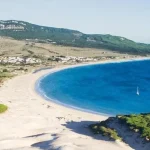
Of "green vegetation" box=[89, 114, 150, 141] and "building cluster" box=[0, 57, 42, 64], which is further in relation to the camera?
"building cluster" box=[0, 57, 42, 64]

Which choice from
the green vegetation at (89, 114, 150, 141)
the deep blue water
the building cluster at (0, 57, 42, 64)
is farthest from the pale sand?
the building cluster at (0, 57, 42, 64)

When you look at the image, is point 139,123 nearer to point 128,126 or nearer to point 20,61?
point 128,126

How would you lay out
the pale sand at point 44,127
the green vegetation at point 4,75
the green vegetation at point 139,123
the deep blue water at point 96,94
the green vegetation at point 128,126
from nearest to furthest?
the pale sand at point 44,127, the green vegetation at point 139,123, the green vegetation at point 128,126, the deep blue water at point 96,94, the green vegetation at point 4,75

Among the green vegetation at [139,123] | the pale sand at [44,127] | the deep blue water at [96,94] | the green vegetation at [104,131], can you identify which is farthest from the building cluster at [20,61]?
the green vegetation at [139,123]

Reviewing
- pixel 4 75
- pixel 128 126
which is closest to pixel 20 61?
pixel 4 75

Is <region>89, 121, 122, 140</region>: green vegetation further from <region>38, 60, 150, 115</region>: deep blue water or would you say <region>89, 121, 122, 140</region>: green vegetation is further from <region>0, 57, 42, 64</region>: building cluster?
<region>0, 57, 42, 64</region>: building cluster

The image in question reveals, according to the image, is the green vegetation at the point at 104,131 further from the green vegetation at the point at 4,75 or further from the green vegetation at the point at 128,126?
the green vegetation at the point at 4,75

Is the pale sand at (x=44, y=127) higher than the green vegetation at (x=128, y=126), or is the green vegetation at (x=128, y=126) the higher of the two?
the green vegetation at (x=128, y=126)
